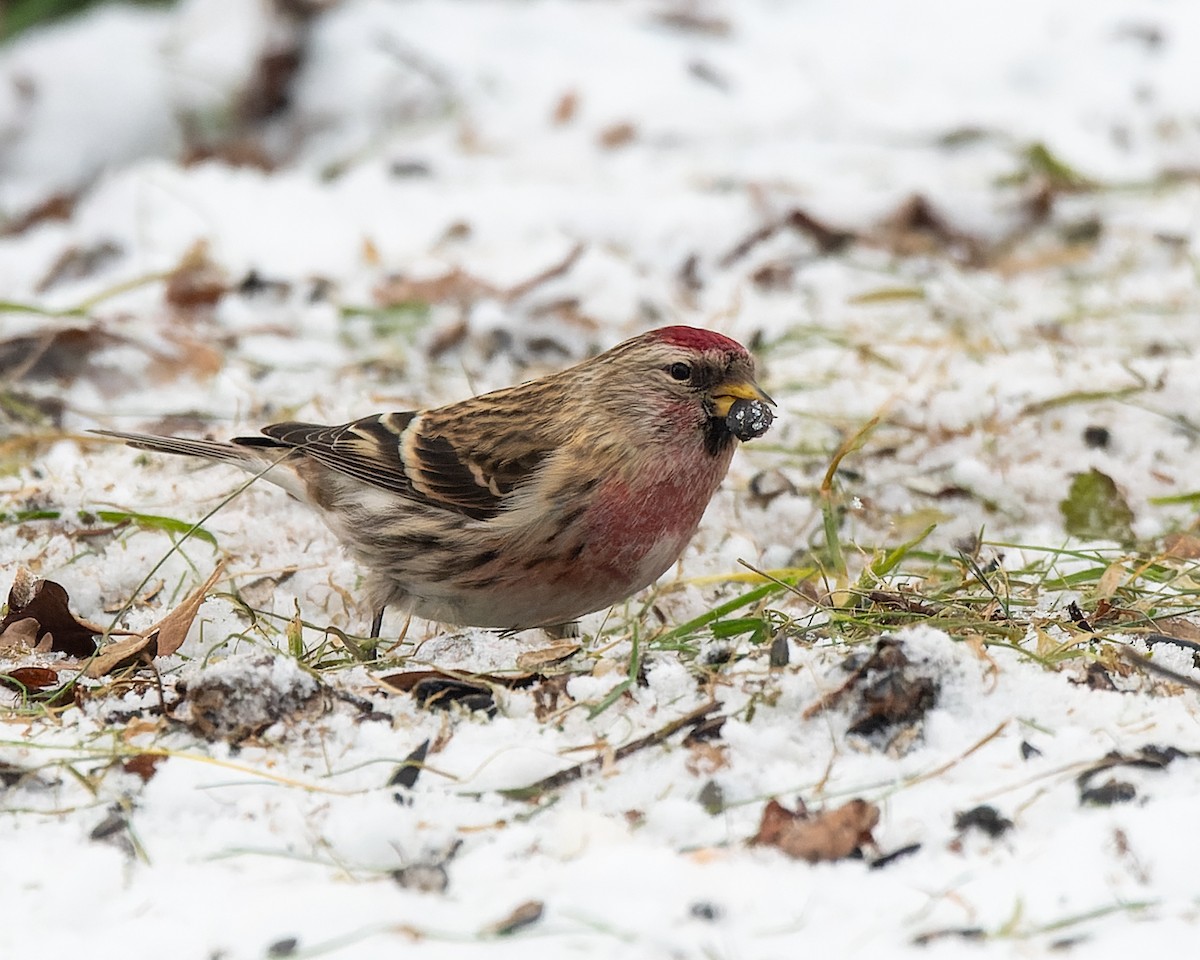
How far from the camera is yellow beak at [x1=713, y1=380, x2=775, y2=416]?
382 centimetres

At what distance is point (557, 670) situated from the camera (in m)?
3.35

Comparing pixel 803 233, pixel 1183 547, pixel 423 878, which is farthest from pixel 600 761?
pixel 803 233

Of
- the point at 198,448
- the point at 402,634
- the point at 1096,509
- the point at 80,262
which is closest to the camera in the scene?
the point at 402,634

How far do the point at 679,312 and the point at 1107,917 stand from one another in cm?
428

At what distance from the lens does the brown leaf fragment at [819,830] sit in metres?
2.64

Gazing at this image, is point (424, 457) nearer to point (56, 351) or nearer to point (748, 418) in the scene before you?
point (748, 418)

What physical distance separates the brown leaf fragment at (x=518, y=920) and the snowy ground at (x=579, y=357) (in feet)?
0.04

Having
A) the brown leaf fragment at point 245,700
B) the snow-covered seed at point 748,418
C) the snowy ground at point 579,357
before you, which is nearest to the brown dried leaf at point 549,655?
the snowy ground at point 579,357

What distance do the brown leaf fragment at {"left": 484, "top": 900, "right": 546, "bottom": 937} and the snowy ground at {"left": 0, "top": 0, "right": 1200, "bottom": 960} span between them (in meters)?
0.01

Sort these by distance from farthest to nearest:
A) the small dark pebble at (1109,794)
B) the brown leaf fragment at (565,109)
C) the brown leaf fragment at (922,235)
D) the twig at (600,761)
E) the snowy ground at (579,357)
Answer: the brown leaf fragment at (565,109) → the brown leaf fragment at (922,235) → the twig at (600,761) → the small dark pebble at (1109,794) → the snowy ground at (579,357)

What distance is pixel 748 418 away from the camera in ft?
12.4

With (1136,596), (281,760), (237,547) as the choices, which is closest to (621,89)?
(237,547)

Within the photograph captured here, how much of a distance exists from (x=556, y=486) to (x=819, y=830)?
1.33m

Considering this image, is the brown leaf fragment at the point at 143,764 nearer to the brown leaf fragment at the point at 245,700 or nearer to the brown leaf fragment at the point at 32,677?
the brown leaf fragment at the point at 245,700
